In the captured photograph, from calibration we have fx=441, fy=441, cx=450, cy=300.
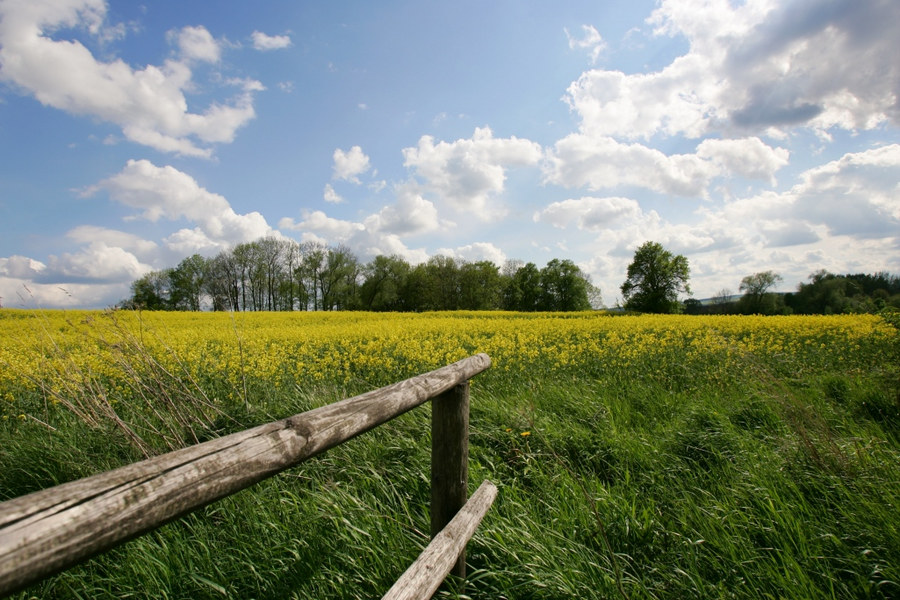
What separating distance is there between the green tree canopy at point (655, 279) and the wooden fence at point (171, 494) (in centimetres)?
4418

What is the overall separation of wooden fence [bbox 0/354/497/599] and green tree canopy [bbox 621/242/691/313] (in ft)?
145

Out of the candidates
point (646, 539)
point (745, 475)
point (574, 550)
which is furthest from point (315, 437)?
point (745, 475)

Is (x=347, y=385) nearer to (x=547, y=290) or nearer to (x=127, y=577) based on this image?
(x=127, y=577)

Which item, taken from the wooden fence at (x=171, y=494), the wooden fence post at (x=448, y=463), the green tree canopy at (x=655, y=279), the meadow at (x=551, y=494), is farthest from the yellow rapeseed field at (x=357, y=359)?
the green tree canopy at (x=655, y=279)

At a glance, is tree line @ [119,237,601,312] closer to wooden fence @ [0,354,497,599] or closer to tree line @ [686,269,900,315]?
tree line @ [686,269,900,315]

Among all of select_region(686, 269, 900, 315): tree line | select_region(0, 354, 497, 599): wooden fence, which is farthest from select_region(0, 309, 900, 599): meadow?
select_region(686, 269, 900, 315): tree line

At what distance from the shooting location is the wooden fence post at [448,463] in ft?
7.63

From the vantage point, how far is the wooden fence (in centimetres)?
71

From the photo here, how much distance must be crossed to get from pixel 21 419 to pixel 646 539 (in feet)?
24.0

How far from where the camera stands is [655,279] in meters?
45.3

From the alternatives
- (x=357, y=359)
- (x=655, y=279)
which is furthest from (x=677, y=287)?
(x=357, y=359)

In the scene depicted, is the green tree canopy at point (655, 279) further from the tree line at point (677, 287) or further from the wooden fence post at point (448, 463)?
the wooden fence post at point (448, 463)

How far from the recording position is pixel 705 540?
2.54 meters

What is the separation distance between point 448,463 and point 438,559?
21.4 inches
